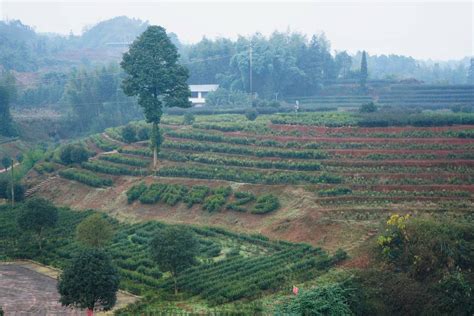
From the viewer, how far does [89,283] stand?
23.6 metres

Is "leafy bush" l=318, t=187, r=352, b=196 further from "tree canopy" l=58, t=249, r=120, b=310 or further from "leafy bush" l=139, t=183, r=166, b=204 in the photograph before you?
"tree canopy" l=58, t=249, r=120, b=310

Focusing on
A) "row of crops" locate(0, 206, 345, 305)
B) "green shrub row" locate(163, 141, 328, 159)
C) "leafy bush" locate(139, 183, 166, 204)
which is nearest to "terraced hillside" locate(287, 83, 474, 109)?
"green shrub row" locate(163, 141, 328, 159)

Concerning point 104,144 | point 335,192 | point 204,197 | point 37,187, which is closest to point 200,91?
point 104,144

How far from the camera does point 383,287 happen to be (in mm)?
24984

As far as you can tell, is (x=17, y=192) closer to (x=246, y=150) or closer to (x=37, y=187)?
(x=37, y=187)

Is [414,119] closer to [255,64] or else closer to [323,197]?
[323,197]

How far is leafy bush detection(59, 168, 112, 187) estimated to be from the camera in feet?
148

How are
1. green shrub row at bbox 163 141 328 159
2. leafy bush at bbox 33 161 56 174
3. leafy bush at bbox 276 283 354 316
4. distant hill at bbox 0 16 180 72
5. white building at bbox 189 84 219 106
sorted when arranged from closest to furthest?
leafy bush at bbox 276 283 354 316 < green shrub row at bbox 163 141 328 159 < leafy bush at bbox 33 161 56 174 < white building at bbox 189 84 219 106 < distant hill at bbox 0 16 180 72

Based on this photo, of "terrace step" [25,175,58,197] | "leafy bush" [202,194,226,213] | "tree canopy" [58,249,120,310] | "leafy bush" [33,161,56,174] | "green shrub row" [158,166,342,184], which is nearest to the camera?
"tree canopy" [58,249,120,310]

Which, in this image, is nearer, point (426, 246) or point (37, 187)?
point (426, 246)

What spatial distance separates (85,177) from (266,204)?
1529cm

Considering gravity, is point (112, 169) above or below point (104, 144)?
below

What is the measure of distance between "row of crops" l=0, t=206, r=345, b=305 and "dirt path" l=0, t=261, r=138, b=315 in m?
0.72

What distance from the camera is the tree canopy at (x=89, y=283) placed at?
23.6 metres
